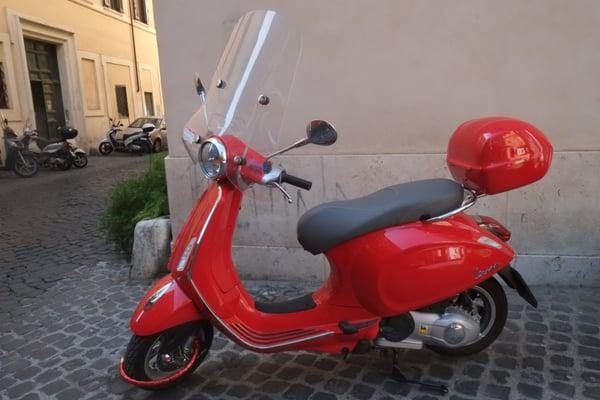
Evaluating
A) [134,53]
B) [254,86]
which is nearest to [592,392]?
[254,86]

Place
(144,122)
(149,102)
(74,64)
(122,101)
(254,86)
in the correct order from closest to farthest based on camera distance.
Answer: (254,86) → (74,64) → (144,122) → (122,101) → (149,102)

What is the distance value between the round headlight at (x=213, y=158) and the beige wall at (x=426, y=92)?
1.65 metres

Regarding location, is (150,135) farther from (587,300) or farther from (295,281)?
(587,300)

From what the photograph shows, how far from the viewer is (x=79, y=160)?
12.9 meters

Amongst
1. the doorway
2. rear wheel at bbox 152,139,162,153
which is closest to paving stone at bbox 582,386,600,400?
rear wheel at bbox 152,139,162,153

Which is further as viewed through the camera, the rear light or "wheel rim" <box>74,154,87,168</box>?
"wheel rim" <box>74,154,87,168</box>

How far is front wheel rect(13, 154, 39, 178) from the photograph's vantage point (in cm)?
1128

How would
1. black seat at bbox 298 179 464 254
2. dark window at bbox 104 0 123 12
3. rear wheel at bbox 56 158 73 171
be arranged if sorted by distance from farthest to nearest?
dark window at bbox 104 0 123 12
rear wheel at bbox 56 158 73 171
black seat at bbox 298 179 464 254

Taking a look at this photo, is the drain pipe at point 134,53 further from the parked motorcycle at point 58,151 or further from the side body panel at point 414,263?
the side body panel at point 414,263

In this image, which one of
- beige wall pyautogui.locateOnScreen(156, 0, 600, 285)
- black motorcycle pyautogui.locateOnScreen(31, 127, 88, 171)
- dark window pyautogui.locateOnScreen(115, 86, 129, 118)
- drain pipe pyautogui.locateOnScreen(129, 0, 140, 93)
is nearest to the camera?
beige wall pyautogui.locateOnScreen(156, 0, 600, 285)

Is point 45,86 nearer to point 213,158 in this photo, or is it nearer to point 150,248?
point 150,248

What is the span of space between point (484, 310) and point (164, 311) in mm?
1710

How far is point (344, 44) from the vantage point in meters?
3.74

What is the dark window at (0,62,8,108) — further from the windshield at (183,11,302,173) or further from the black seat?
the black seat
